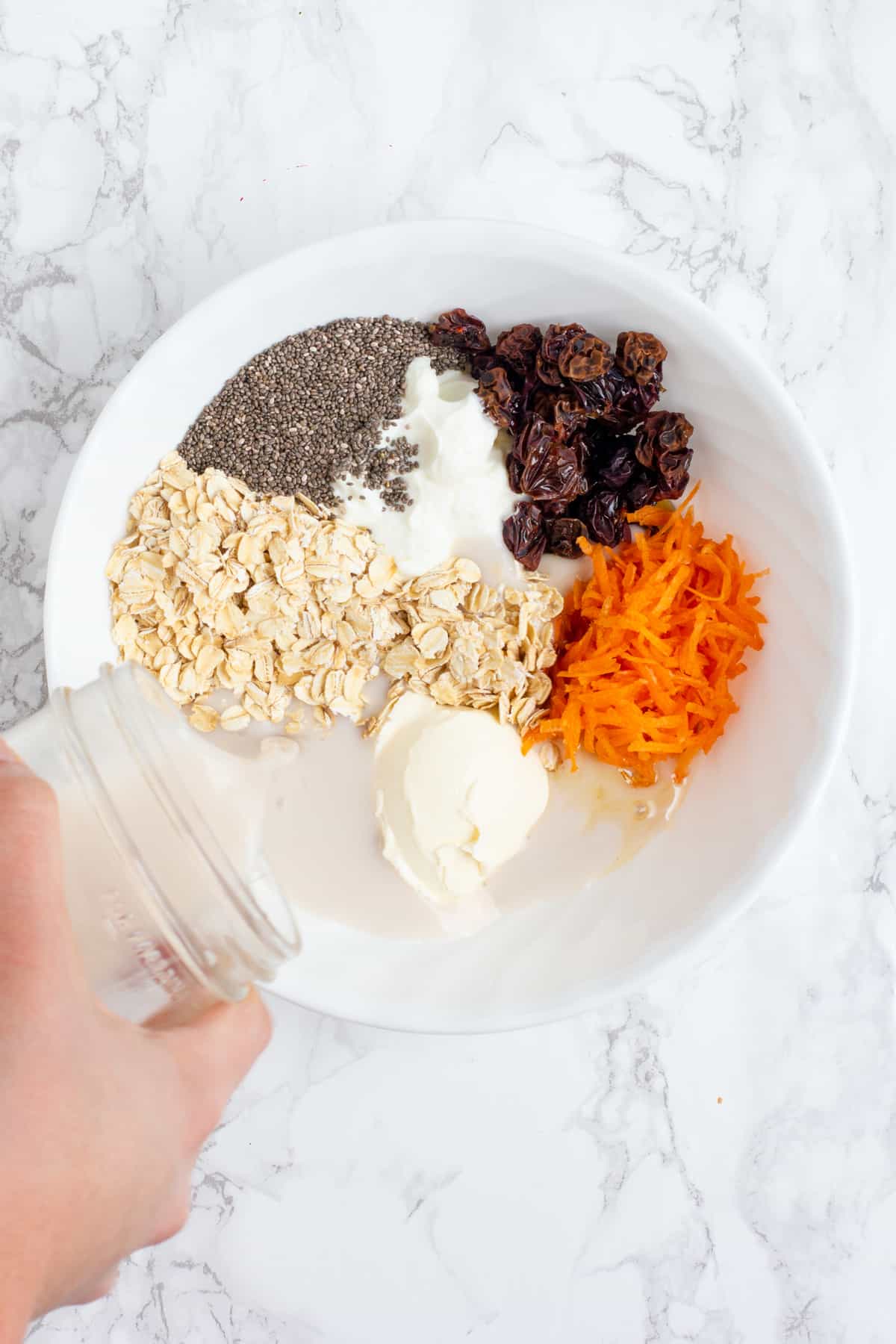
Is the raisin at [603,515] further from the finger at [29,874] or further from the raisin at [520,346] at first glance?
the finger at [29,874]

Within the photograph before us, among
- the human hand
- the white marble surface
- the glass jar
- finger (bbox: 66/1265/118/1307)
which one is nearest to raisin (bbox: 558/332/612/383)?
the white marble surface

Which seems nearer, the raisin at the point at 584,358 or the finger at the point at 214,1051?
the finger at the point at 214,1051

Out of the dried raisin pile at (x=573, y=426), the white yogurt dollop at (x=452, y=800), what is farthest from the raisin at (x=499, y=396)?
the white yogurt dollop at (x=452, y=800)

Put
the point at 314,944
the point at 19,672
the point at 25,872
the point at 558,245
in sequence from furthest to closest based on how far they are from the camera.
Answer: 1. the point at 19,672
2. the point at 314,944
3. the point at 558,245
4. the point at 25,872

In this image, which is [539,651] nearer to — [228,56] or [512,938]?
[512,938]

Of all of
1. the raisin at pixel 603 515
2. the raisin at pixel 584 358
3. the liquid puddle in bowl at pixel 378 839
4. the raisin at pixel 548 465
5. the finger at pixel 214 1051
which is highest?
the raisin at pixel 584 358

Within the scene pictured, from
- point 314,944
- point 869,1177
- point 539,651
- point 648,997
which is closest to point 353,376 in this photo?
point 539,651

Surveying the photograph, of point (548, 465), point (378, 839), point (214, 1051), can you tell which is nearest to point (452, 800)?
point (378, 839)
